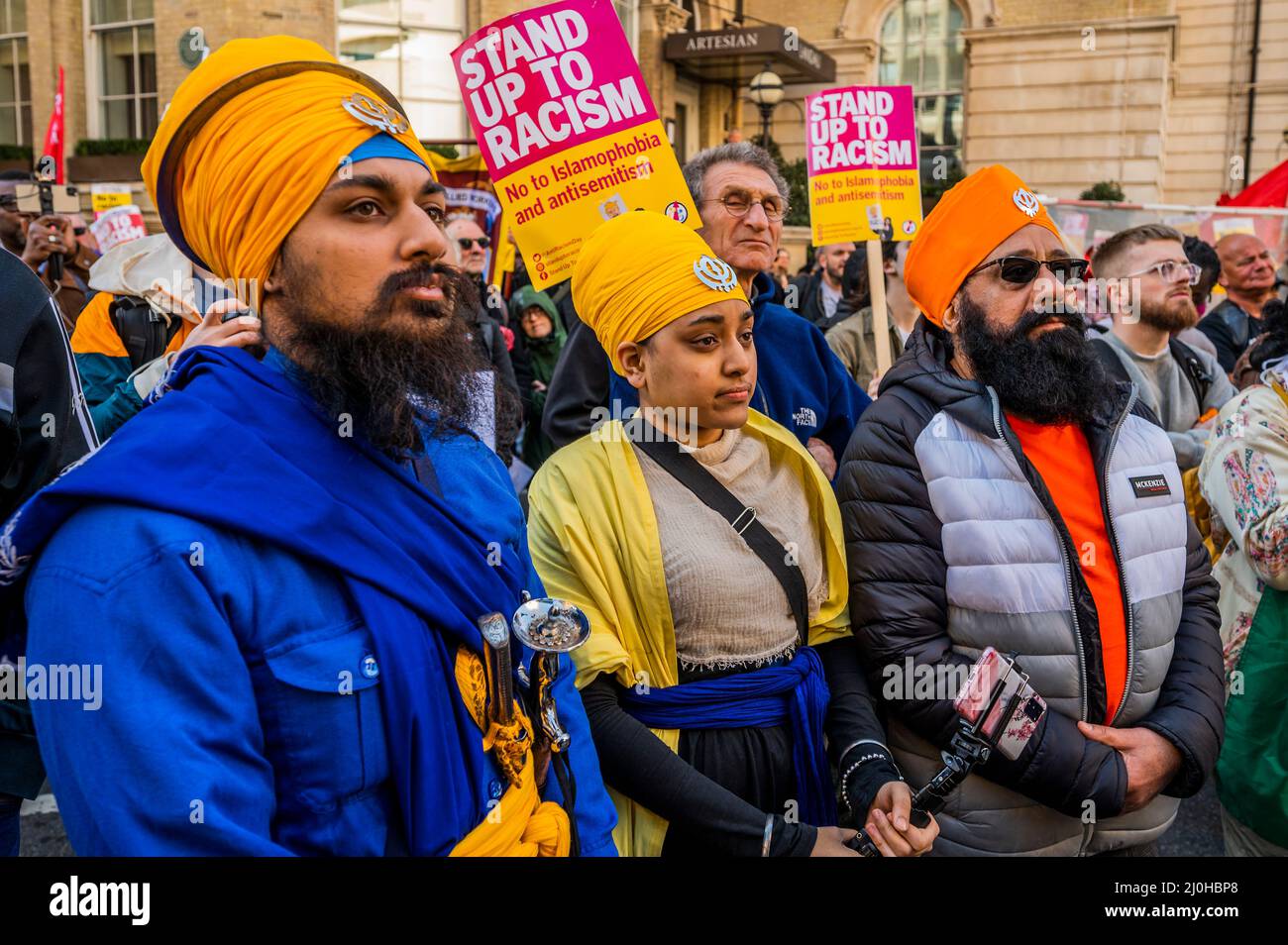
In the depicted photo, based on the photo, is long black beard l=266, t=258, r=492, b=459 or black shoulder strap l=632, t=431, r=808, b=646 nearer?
long black beard l=266, t=258, r=492, b=459

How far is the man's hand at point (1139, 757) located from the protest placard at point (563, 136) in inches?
79.1

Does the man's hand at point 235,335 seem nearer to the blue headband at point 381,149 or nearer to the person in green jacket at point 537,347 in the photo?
the blue headband at point 381,149

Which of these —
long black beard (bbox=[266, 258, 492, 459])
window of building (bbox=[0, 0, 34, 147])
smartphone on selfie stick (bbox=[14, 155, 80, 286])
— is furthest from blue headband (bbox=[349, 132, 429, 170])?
window of building (bbox=[0, 0, 34, 147])

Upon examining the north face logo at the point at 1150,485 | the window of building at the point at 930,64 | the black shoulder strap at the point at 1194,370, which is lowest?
the north face logo at the point at 1150,485

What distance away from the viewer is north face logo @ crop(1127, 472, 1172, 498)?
97.8 inches

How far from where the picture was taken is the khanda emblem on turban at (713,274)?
2422mm

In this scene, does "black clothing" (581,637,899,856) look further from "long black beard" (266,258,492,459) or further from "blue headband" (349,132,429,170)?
"blue headband" (349,132,429,170)

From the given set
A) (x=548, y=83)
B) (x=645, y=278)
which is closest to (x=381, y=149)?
(x=645, y=278)

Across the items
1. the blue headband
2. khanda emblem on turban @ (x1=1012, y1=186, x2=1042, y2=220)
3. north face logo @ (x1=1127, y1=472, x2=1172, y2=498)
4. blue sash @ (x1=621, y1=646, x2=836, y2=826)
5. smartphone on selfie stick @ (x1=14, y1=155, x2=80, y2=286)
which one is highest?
smartphone on selfie stick @ (x1=14, y1=155, x2=80, y2=286)

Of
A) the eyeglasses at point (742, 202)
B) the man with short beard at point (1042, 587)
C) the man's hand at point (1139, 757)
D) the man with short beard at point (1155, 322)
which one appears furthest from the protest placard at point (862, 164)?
the man's hand at point (1139, 757)

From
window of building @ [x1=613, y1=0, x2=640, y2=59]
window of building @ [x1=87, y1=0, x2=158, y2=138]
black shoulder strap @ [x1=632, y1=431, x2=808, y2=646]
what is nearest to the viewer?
black shoulder strap @ [x1=632, y1=431, x2=808, y2=646]

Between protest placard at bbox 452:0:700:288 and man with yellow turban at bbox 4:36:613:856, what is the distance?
1579 mm

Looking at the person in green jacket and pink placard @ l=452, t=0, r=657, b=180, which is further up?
pink placard @ l=452, t=0, r=657, b=180
